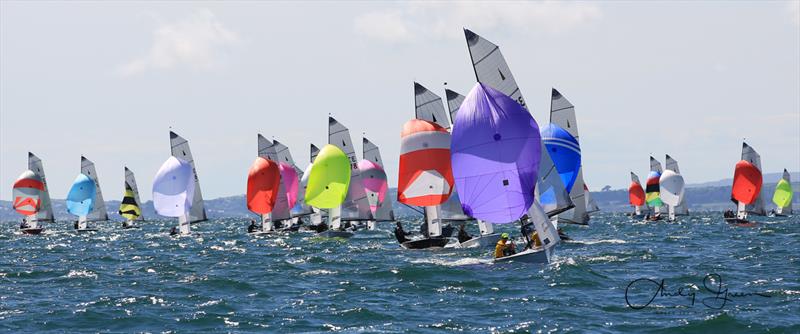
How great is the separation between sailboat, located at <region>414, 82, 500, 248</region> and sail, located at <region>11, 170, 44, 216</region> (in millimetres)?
55950

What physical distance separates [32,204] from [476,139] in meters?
70.8

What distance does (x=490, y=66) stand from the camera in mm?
41000

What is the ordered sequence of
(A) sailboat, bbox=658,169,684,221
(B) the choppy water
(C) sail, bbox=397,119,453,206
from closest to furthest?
1. (B) the choppy water
2. (C) sail, bbox=397,119,453,206
3. (A) sailboat, bbox=658,169,684,221

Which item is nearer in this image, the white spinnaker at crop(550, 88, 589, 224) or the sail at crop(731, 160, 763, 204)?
the white spinnaker at crop(550, 88, 589, 224)

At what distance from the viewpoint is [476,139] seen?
117 ft

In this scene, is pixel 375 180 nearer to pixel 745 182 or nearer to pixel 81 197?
pixel 745 182

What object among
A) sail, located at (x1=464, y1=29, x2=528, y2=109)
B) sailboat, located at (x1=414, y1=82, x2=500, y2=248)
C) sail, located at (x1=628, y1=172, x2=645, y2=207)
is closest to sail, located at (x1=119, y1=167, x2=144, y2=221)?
sail, located at (x1=628, y1=172, x2=645, y2=207)

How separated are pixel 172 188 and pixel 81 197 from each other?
37.8 m

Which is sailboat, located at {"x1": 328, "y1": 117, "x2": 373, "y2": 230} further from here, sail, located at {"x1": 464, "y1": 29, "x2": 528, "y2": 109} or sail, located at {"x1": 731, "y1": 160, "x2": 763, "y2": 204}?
sail, located at {"x1": 731, "y1": 160, "x2": 763, "y2": 204}

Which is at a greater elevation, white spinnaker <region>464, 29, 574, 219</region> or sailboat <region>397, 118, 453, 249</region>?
white spinnaker <region>464, 29, 574, 219</region>

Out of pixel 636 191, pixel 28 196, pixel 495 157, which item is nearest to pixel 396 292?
pixel 495 157

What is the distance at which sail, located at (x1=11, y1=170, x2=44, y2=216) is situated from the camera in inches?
3738

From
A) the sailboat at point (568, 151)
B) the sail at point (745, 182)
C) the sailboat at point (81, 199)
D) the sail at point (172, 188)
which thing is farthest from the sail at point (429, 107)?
the sailboat at point (81, 199)

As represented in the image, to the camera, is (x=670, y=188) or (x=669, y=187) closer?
(x=669, y=187)
